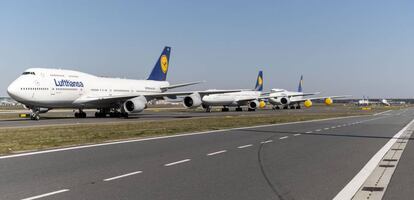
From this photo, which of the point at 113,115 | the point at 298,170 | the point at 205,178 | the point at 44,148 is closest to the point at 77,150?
the point at 44,148

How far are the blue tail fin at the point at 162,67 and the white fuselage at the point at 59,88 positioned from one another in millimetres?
7309

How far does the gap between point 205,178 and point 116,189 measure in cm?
175

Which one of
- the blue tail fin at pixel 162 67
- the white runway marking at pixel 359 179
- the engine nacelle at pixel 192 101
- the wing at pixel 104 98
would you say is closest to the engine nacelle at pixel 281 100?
the blue tail fin at pixel 162 67

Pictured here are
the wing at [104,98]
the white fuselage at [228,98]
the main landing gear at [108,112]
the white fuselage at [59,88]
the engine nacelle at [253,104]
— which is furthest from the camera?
the engine nacelle at [253,104]

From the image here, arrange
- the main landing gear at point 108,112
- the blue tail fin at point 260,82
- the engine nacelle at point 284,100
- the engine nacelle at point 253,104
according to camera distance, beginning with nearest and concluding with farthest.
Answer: the main landing gear at point 108,112, the engine nacelle at point 253,104, the engine nacelle at point 284,100, the blue tail fin at point 260,82

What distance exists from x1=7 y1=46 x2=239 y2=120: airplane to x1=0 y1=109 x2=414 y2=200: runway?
2003cm

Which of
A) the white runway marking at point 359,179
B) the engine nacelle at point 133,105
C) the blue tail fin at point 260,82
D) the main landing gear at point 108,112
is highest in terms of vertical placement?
the blue tail fin at point 260,82

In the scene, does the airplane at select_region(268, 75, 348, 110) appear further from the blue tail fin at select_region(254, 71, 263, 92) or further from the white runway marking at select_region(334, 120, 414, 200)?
the white runway marking at select_region(334, 120, 414, 200)

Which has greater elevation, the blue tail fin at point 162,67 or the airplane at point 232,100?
the blue tail fin at point 162,67

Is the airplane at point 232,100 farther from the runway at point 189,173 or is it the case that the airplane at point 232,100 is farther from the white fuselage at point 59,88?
the runway at point 189,173

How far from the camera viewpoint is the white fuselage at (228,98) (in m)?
58.8

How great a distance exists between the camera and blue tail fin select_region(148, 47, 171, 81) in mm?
46344

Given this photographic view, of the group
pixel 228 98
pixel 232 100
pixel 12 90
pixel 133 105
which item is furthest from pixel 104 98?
pixel 232 100

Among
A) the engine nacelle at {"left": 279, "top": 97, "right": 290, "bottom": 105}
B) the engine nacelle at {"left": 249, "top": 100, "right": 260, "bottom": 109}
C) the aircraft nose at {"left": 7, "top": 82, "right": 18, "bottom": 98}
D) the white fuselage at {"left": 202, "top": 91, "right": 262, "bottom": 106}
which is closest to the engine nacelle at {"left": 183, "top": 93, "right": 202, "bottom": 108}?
the aircraft nose at {"left": 7, "top": 82, "right": 18, "bottom": 98}
